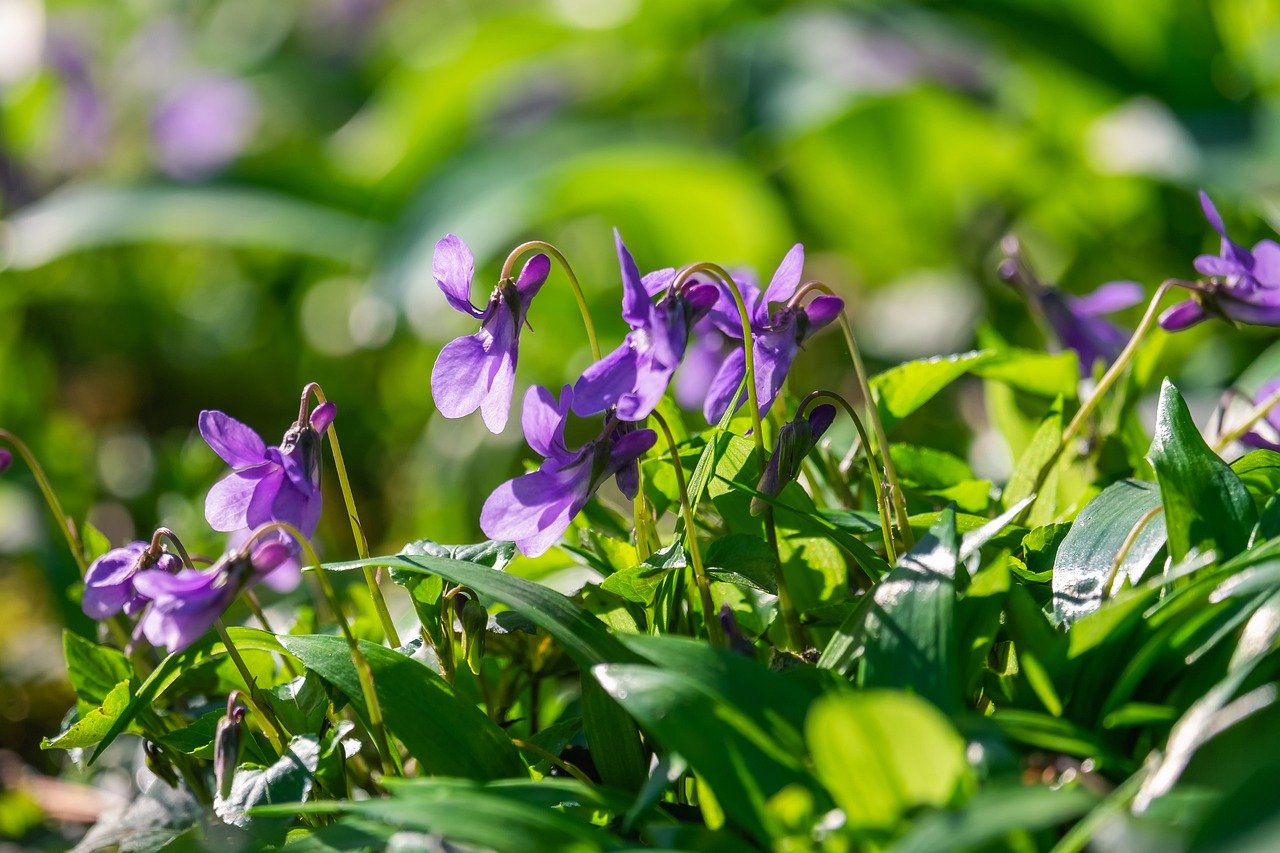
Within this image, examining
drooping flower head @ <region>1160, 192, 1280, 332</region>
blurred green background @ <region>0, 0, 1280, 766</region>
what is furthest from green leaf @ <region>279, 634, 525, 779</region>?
blurred green background @ <region>0, 0, 1280, 766</region>

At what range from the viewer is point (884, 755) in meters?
0.79

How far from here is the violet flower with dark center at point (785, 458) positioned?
3.59ft

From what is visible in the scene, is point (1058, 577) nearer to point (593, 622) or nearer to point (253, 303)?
point (593, 622)

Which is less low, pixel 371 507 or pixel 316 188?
pixel 316 188

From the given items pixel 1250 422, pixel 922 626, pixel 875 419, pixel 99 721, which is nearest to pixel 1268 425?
pixel 1250 422

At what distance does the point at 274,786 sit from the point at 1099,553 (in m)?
0.74

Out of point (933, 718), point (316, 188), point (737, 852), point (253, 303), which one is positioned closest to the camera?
point (933, 718)

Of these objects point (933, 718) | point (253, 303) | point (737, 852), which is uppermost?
point (933, 718)

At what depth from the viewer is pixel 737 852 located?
2.87ft

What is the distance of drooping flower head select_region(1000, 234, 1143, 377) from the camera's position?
1655mm

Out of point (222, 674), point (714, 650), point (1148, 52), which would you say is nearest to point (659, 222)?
point (1148, 52)

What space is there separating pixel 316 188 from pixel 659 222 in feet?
4.80

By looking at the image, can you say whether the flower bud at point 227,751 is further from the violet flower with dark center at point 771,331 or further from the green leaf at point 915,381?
the green leaf at point 915,381

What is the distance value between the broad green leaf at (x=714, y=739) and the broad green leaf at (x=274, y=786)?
1.01 feet
